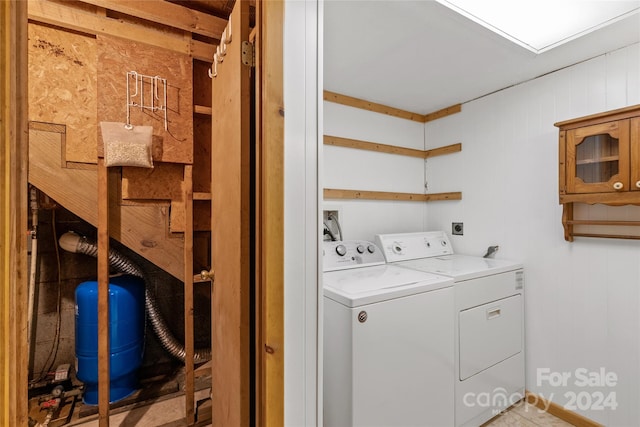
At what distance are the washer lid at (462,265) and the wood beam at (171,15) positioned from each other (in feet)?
6.84

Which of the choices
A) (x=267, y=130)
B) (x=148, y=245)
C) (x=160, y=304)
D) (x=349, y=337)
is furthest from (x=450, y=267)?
(x=160, y=304)

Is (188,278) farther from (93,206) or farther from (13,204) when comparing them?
(13,204)

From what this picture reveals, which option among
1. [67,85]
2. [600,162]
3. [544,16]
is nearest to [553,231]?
[600,162]

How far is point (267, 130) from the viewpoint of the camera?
85 centimetres

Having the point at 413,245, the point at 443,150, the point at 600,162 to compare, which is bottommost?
the point at 413,245

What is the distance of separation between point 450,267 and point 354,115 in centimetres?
139

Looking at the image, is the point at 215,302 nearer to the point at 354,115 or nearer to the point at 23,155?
the point at 23,155

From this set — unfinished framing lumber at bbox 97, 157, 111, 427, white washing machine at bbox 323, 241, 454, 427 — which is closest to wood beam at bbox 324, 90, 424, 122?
white washing machine at bbox 323, 241, 454, 427

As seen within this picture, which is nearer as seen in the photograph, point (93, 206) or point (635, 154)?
point (635, 154)

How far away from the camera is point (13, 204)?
0.64 metres

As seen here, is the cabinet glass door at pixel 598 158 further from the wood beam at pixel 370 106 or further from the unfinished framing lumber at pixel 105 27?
the unfinished framing lumber at pixel 105 27

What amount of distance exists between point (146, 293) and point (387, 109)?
253cm

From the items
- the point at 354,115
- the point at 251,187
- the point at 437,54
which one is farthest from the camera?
the point at 354,115

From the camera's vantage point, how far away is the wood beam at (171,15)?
67.5 inches
